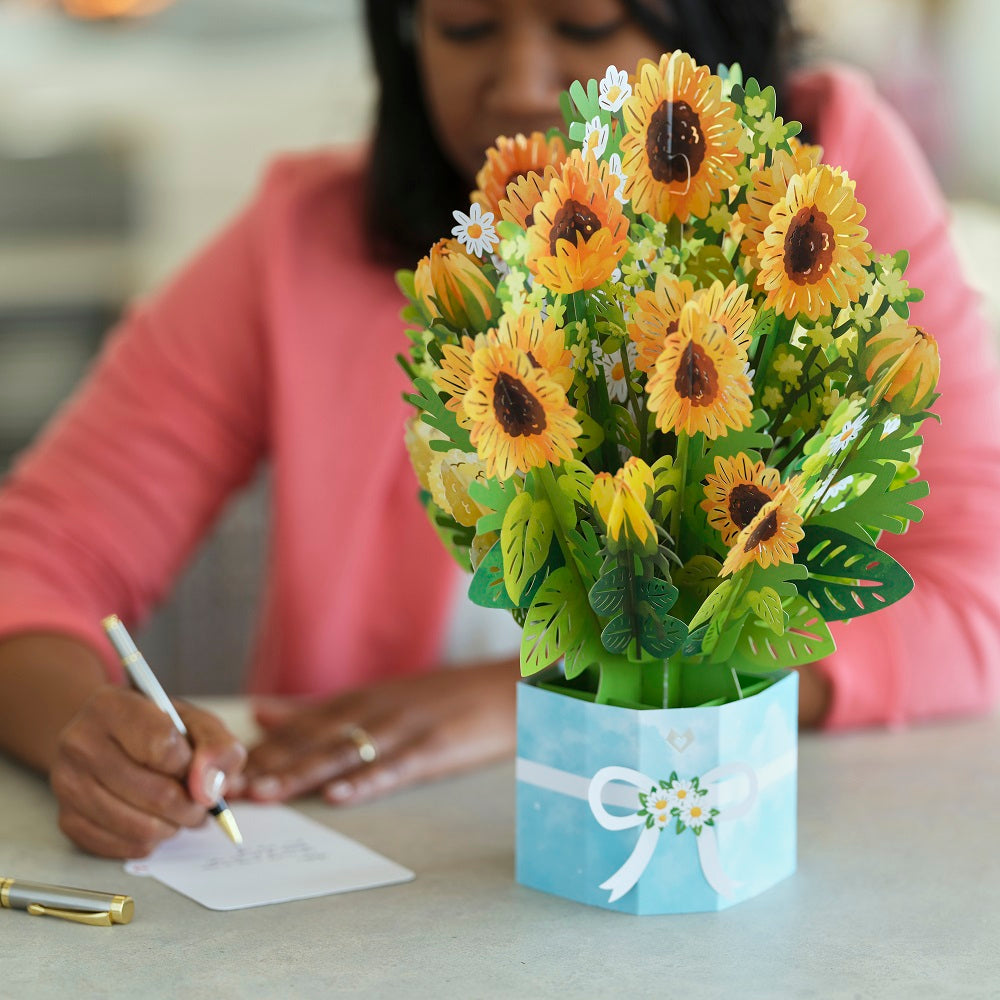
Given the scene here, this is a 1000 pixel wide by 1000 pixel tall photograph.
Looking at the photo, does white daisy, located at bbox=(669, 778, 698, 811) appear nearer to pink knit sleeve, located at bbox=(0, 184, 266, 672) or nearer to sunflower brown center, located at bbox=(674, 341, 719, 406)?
sunflower brown center, located at bbox=(674, 341, 719, 406)

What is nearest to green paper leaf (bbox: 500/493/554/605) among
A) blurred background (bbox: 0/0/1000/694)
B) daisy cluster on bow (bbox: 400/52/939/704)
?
daisy cluster on bow (bbox: 400/52/939/704)

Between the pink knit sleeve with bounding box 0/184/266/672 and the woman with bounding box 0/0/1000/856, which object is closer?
the woman with bounding box 0/0/1000/856

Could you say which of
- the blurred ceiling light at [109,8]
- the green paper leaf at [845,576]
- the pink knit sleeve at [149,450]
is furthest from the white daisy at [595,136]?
the blurred ceiling light at [109,8]

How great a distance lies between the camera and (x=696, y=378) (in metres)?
0.60

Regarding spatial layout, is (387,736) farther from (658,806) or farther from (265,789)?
(658,806)

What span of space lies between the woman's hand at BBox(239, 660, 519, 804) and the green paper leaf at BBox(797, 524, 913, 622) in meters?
0.34

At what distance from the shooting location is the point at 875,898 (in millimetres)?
736

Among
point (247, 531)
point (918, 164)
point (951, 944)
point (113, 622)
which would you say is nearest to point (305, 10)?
point (247, 531)

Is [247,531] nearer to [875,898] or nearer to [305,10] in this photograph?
[875,898]

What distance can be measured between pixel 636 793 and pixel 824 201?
29 cm

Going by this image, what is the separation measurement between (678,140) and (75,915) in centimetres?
48

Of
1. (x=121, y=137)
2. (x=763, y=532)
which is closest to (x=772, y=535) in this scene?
(x=763, y=532)

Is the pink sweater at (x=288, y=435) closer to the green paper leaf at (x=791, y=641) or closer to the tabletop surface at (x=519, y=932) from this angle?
the tabletop surface at (x=519, y=932)

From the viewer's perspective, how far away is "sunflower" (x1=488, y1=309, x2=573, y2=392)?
601 millimetres
